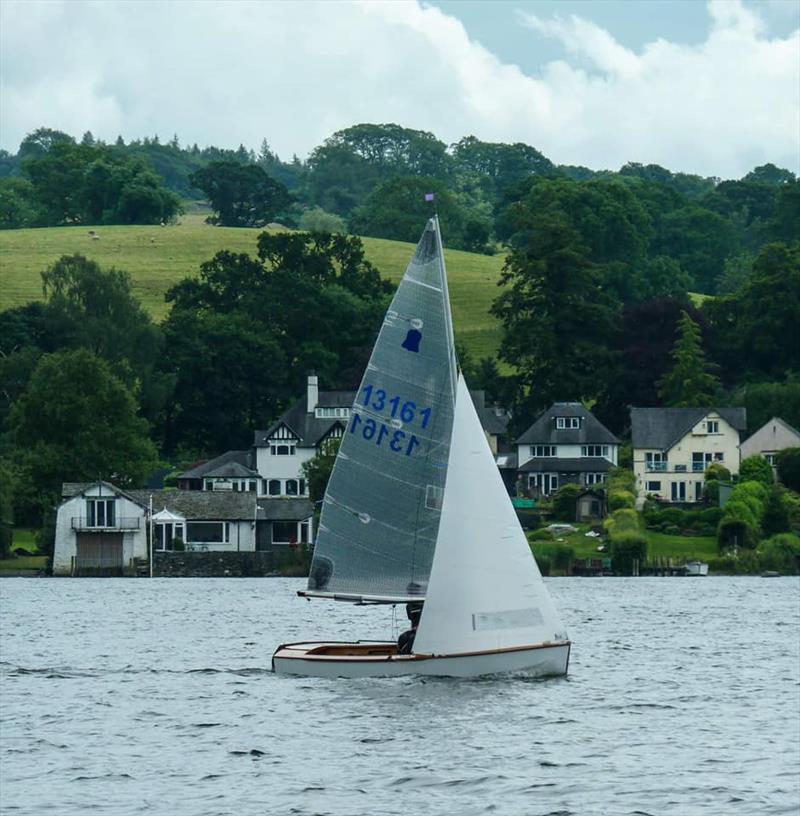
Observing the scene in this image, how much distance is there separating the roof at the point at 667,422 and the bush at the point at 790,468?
21.0 ft

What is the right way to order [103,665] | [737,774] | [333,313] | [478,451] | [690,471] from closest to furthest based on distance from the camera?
[737,774], [478,451], [103,665], [690,471], [333,313]

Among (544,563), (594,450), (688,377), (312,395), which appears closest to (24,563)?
(544,563)

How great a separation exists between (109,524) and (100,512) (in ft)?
2.88

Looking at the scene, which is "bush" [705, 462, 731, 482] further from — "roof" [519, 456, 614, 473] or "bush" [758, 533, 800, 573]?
"bush" [758, 533, 800, 573]

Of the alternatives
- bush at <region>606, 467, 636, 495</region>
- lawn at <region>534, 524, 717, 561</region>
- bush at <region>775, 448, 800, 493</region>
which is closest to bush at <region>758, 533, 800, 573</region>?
lawn at <region>534, 524, 717, 561</region>

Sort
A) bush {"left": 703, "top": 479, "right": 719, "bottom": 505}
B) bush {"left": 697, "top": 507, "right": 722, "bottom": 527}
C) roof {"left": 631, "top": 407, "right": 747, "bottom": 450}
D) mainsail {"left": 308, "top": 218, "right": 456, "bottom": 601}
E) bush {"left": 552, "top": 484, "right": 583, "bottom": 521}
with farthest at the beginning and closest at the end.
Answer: roof {"left": 631, "top": 407, "right": 747, "bottom": 450}, bush {"left": 703, "top": 479, "right": 719, "bottom": 505}, bush {"left": 552, "top": 484, "right": 583, "bottom": 521}, bush {"left": 697, "top": 507, "right": 722, "bottom": 527}, mainsail {"left": 308, "top": 218, "right": 456, "bottom": 601}

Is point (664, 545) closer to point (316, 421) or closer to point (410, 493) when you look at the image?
point (316, 421)

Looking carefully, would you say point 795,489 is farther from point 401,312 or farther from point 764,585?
point 401,312

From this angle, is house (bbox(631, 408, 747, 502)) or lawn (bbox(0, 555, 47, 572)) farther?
house (bbox(631, 408, 747, 502))

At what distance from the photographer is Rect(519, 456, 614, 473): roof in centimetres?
13888

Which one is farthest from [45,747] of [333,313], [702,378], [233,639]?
[333,313]

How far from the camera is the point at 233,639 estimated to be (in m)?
63.7

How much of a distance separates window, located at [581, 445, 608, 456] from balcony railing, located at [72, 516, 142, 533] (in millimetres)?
38616

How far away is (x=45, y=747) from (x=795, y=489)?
9724 cm
